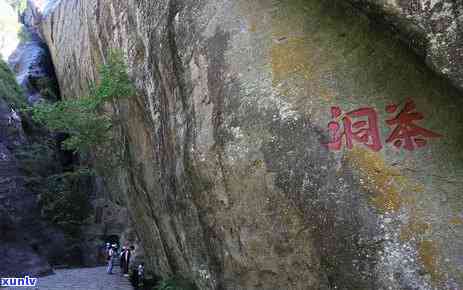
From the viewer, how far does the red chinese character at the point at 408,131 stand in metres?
5.10

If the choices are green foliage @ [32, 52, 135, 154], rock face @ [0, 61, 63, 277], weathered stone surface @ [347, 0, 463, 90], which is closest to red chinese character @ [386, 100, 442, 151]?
weathered stone surface @ [347, 0, 463, 90]

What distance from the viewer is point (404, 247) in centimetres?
487

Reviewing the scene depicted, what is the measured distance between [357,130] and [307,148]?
2.00 ft

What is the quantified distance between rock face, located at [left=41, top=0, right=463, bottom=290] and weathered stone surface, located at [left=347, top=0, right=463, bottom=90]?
0.53 m

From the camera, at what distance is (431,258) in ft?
15.6

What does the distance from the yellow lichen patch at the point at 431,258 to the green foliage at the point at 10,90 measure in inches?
701

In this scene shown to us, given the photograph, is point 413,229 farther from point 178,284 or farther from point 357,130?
point 178,284

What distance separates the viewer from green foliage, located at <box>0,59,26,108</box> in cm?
1886

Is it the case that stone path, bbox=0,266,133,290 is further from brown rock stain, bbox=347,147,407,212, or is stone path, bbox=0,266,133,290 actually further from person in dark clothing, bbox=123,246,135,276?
brown rock stain, bbox=347,147,407,212

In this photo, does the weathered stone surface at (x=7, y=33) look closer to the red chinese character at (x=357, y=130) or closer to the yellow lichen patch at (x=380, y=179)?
the red chinese character at (x=357, y=130)

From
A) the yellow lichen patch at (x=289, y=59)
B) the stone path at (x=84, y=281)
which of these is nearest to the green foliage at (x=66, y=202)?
the stone path at (x=84, y=281)

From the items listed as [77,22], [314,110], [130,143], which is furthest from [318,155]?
[77,22]

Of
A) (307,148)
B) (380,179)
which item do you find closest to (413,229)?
(380,179)

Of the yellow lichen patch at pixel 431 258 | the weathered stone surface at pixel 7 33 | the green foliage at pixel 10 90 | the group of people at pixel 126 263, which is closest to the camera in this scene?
the yellow lichen patch at pixel 431 258
